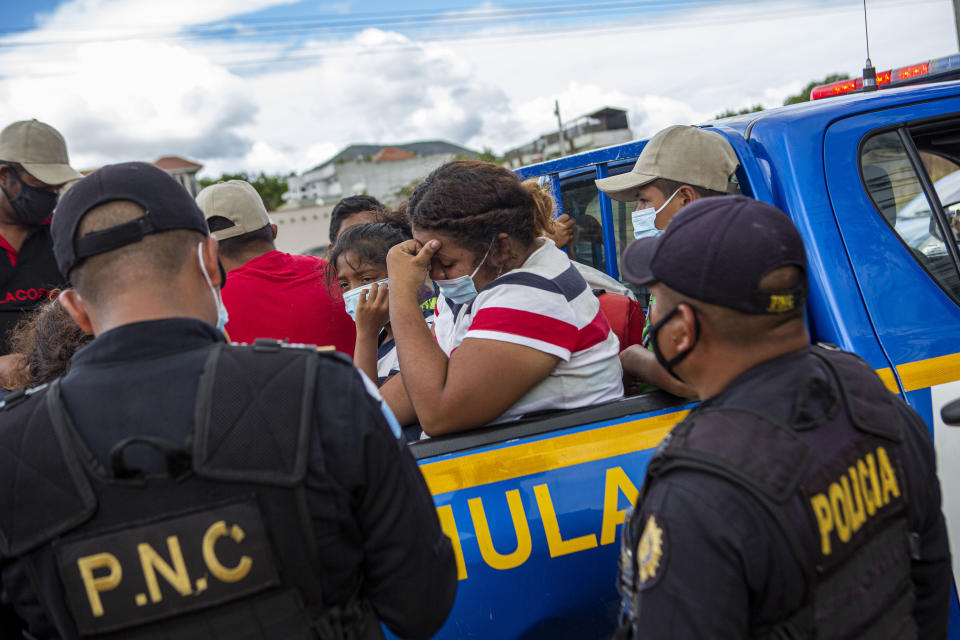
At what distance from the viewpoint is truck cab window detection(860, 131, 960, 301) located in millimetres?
1958

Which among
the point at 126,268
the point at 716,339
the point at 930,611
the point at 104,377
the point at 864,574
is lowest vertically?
the point at 930,611

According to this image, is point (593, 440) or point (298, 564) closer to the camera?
point (298, 564)

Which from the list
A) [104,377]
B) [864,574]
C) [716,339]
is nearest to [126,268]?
[104,377]

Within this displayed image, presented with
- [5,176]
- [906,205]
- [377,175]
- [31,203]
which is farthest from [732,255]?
[377,175]

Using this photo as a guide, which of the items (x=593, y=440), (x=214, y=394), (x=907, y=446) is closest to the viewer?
(x=214, y=394)

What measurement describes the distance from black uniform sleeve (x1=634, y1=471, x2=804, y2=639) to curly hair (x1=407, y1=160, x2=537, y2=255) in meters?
1.18

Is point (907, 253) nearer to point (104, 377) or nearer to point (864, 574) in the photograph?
point (864, 574)

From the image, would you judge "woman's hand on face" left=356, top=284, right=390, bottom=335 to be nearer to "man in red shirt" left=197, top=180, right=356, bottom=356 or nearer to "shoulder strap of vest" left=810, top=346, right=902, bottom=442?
"man in red shirt" left=197, top=180, right=356, bottom=356

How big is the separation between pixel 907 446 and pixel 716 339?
1.28 feet

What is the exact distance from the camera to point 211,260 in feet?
4.24

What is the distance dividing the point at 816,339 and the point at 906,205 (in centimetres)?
51

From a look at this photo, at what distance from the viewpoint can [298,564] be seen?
1121 mm

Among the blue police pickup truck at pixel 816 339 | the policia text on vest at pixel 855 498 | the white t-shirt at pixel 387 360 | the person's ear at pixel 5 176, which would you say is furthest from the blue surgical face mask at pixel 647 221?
the person's ear at pixel 5 176

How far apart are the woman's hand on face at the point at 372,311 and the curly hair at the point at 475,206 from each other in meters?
0.42
